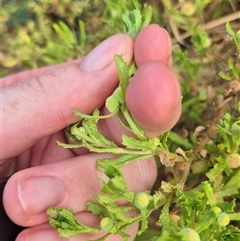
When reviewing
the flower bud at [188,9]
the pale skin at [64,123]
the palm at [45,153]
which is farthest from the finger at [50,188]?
the flower bud at [188,9]

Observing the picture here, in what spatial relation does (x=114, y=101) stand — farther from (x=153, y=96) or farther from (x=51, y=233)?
(x=51, y=233)

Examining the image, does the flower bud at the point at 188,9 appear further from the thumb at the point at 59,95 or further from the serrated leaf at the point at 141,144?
the serrated leaf at the point at 141,144

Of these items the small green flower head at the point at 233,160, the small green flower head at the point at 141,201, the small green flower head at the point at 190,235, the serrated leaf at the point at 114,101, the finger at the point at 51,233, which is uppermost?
the serrated leaf at the point at 114,101

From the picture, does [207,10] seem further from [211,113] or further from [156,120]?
[156,120]

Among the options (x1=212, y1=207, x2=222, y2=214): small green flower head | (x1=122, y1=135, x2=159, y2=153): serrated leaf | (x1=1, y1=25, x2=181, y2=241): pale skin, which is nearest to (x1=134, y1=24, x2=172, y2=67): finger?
(x1=1, y1=25, x2=181, y2=241): pale skin

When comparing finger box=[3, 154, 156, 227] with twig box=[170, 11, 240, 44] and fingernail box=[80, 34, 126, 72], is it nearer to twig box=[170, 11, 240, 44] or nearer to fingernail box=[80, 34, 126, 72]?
fingernail box=[80, 34, 126, 72]

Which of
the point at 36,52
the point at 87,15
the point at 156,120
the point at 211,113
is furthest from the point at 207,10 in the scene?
the point at 156,120
